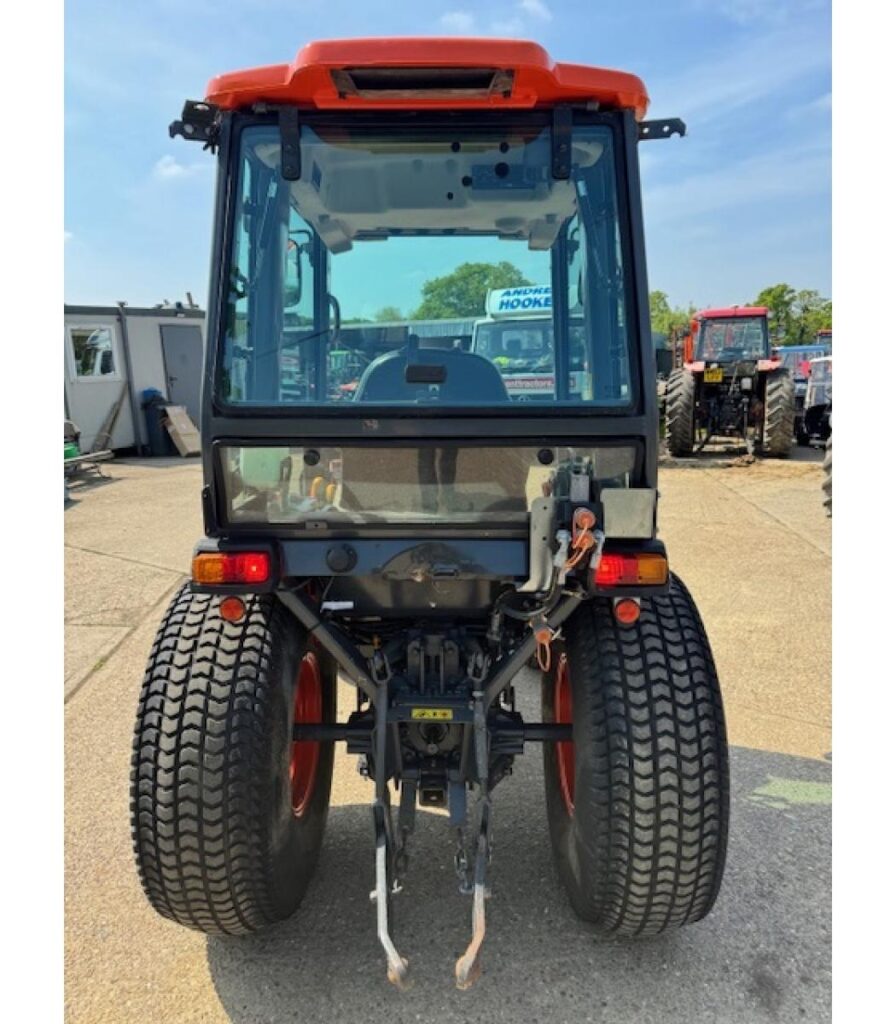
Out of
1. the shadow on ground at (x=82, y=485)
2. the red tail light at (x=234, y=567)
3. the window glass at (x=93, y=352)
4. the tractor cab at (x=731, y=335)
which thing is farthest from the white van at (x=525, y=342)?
the window glass at (x=93, y=352)

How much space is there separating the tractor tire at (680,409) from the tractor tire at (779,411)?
111 cm

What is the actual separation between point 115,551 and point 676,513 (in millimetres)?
5760

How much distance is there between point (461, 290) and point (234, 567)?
98 centimetres

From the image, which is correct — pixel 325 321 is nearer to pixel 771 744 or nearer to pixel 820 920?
pixel 820 920

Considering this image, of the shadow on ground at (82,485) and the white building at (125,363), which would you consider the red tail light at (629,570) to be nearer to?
the shadow on ground at (82,485)

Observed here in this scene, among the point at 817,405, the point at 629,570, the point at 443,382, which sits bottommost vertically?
the point at 629,570

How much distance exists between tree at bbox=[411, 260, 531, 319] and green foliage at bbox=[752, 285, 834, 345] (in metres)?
47.5

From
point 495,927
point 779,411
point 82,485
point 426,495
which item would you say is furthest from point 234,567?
point 779,411

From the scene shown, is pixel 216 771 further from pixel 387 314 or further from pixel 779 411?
pixel 779 411

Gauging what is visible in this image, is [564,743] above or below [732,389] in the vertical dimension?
below

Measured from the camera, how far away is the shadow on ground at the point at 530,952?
2062 mm

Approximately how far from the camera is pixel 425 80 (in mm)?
1835

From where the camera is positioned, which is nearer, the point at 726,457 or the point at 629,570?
the point at 629,570

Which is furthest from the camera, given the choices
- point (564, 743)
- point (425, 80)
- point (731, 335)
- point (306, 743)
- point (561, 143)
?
point (731, 335)
